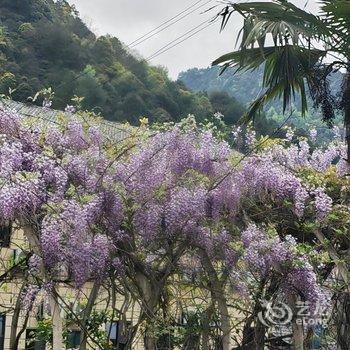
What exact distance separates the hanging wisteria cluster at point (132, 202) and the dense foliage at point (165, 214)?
0.01 meters

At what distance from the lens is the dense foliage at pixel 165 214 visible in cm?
716

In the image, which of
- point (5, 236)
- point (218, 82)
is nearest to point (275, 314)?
point (5, 236)

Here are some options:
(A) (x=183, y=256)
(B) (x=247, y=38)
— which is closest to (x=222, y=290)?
(A) (x=183, y=256)

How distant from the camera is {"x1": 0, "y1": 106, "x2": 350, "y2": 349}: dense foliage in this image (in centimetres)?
716

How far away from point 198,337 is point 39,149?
347 centimetres

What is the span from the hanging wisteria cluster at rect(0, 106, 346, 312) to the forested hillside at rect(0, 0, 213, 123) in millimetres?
18262

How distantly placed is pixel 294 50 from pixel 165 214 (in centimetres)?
217

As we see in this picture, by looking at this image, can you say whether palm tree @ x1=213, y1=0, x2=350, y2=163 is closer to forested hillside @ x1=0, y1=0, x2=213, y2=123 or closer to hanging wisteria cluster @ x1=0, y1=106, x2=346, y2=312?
hanging wisteria cluster @ x1=0, y1=106, x2=346, y2=312

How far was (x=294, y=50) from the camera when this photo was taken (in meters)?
7.29

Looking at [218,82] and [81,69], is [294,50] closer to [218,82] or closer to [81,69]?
[81,69]

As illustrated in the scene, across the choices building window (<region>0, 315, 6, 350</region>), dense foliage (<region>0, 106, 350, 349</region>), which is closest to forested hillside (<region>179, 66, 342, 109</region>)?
building window (<region>0, 315, 6, 350</region>)

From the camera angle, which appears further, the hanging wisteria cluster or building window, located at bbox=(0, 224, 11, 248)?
building window, located at bbox=(0, 224, 11, 248)

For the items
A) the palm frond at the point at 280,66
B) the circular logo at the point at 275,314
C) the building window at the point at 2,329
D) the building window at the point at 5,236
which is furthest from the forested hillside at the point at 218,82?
the palm frond at the point at 280,66

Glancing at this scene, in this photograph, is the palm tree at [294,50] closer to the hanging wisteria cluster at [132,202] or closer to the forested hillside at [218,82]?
the hanging wisteria cluster at [132,202]
